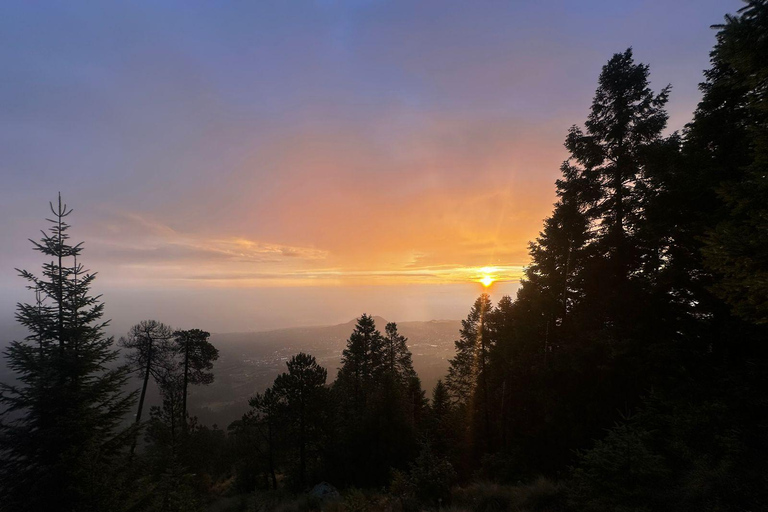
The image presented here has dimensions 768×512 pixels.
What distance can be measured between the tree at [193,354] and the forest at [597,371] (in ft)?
9.29

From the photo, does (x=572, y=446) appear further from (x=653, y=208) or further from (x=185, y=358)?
(x=185, y=358)

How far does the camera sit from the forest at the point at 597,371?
22.4 feet

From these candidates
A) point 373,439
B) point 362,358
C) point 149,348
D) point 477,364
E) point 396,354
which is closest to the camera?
point 373,439

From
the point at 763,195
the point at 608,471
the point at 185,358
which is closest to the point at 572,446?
the point at 608,471

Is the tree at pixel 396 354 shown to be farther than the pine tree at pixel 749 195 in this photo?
Yes

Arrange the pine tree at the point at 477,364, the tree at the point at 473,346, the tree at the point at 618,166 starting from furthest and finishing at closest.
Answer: the tree at the point at 473,346 < the pine tree at the point at 477,364 < the tree at the point at 618,166

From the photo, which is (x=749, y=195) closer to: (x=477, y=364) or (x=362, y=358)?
(x=477, y=364)

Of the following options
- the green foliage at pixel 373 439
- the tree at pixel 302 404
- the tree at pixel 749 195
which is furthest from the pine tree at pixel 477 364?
the tree at pixel 749 195

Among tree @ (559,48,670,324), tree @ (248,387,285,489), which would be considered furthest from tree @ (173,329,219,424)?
tree @ (559,48,670,324)

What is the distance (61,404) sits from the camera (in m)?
8.28

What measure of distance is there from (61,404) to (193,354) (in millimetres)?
17170

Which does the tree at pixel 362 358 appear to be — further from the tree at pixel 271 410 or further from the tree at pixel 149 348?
the tree at pixel 149 348

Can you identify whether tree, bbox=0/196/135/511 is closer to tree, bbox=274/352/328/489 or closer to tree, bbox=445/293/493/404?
tree, bbox=274/352/328/489

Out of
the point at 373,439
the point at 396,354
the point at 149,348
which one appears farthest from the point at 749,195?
the point at 149,348
